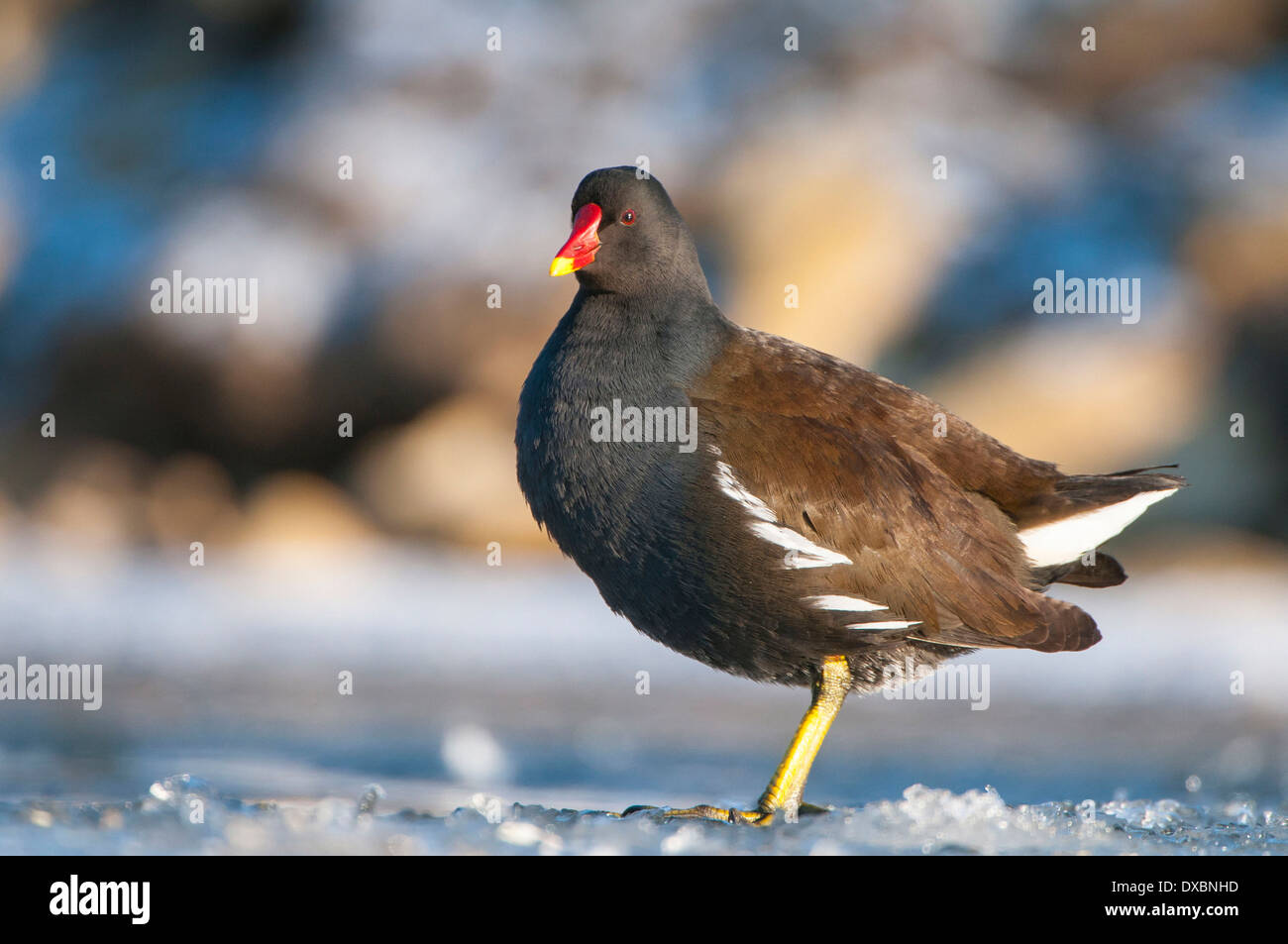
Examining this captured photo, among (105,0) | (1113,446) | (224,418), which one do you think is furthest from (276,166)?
(1113,446)

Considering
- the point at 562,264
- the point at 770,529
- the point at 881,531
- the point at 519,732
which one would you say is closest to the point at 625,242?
the point at 562,264

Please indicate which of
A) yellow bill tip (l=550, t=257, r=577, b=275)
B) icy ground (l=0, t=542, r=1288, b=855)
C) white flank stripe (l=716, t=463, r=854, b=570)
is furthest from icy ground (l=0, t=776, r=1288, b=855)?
yellow bill tip (l=550, t=257, r=577, b=275)

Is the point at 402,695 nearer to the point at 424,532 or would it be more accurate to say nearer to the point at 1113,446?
the point at 424,532

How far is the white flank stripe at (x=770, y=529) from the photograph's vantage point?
425cm

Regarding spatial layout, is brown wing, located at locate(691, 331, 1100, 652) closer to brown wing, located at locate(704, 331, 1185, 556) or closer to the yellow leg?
brown wing, located at locate(704, 331, 1185, 556)

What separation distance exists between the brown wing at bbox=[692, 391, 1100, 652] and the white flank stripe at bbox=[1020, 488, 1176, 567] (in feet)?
1.01

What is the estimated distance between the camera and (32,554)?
11.6m

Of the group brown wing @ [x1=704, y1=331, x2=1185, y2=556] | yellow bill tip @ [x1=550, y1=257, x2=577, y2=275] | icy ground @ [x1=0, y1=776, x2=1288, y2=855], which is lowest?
icy ground @ [x1=0, y1=776, x2=1288, y2=855]

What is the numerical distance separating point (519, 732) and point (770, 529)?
3743 mm

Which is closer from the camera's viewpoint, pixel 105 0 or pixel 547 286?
pixel 547 286

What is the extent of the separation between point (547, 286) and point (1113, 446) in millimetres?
5084

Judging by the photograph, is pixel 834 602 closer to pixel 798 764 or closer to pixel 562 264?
pixel 798 764

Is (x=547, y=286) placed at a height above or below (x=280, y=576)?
above

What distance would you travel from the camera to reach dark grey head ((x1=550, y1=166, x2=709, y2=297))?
4.67 meters
